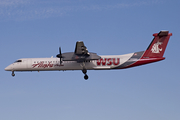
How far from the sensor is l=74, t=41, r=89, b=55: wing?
3181 cm

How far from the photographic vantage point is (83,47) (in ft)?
106

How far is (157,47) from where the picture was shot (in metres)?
35.1

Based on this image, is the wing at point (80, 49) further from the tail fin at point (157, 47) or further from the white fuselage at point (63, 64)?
the tail fin at point (157, 47)

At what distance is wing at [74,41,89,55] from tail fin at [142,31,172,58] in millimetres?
7654

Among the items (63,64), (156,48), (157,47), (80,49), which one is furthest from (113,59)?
(63,64)

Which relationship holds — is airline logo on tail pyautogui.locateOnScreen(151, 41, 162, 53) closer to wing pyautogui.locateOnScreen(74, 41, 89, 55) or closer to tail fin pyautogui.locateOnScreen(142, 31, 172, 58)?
tail fin pyautogui.locateOnScreen(142, 31, 172, 58)

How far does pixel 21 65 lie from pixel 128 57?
46.0ft

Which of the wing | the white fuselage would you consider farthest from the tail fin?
the wing

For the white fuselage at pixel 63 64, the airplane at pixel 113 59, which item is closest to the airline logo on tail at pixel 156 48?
the airplane at pixel 113 59

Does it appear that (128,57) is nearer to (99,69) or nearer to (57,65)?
(99,69)

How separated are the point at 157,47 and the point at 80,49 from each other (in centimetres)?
980

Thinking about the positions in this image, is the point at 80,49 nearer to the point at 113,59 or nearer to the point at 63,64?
the point at 63,64

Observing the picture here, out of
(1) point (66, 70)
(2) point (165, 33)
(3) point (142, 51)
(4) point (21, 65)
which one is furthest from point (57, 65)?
A: (2) point (165, 33)

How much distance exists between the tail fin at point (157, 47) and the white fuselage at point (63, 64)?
231cm
